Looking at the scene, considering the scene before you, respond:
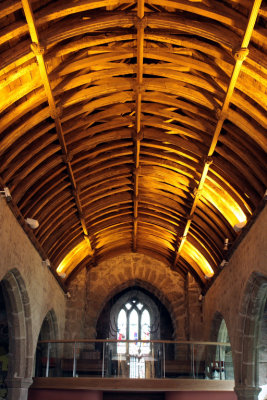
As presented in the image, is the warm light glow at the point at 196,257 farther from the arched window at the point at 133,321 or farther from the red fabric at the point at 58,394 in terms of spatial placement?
the red fabric at the point at 58,394

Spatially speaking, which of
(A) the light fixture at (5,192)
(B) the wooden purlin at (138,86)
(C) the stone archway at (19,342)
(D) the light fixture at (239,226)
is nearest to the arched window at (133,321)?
Result: (B) the wooden purlin at (138,86)

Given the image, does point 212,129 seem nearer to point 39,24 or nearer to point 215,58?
point 215,58

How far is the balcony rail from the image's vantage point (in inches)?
479

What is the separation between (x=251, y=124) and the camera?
9023 mm

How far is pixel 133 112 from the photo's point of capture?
10.7 metres

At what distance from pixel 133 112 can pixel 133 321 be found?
1029 cm

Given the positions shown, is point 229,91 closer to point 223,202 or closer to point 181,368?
point 223,202

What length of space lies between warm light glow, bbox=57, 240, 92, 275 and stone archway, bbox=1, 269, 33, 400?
353cm

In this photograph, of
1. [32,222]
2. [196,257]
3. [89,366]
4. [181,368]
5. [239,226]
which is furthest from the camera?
[196,257]

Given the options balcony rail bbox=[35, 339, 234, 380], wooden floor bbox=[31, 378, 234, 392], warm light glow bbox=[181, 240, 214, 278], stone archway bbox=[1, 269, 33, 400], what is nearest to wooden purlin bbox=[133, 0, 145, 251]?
warm light glow bbox=[181, 240, 214, 278]

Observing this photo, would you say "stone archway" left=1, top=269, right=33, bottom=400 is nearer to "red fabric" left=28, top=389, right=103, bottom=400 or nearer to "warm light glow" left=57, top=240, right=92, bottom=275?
"red fabric" left=28, top=389, right=103, bottom=400

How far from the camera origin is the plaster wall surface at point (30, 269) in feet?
32.3

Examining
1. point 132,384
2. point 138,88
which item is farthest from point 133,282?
point 138,88

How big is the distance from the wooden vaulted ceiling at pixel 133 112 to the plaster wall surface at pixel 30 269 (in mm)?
481
